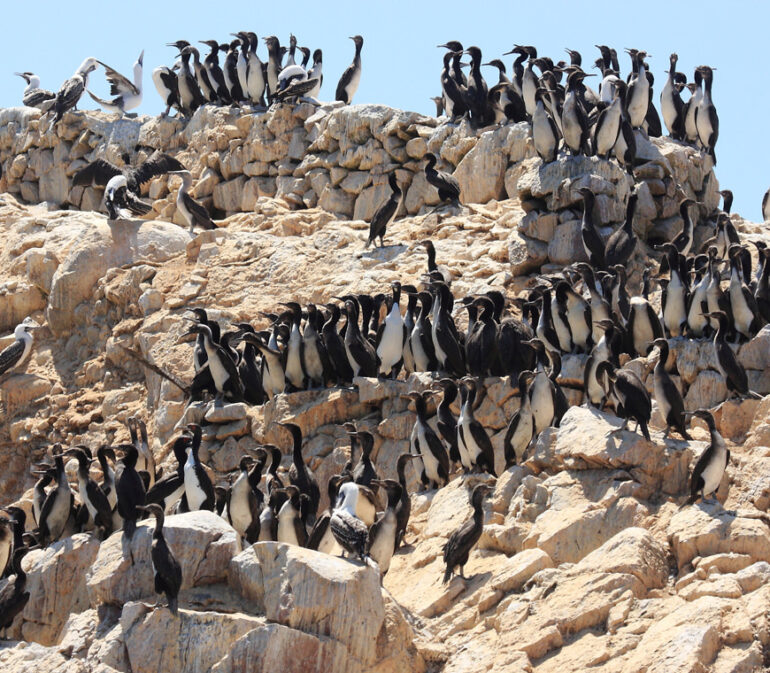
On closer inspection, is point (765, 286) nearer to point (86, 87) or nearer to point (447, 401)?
point (447, 401)

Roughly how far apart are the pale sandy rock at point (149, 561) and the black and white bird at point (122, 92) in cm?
2047

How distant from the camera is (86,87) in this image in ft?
105

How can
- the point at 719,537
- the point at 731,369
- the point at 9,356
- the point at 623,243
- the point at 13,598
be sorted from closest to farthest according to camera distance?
the point at 719,537
the point at 13,598
the point at 731,369
the point at 623,243
the point at 9,356

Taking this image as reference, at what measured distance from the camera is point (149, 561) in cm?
1220

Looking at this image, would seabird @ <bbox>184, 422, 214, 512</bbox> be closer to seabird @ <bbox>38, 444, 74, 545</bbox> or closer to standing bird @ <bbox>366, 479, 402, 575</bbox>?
seabird @ <bbox>38, 444, 74, 545</bbox>

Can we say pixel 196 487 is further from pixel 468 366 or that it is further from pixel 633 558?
pixel 633 558

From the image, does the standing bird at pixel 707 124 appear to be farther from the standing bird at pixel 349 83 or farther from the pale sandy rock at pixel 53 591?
the pale sandy rock at pixel 53 591

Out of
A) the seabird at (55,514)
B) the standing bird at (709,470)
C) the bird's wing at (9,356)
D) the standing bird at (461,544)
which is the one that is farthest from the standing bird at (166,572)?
the bird's wing at (9,356)

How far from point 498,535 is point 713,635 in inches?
137

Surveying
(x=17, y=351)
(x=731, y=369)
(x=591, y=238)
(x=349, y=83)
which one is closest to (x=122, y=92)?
(x=349, y=83)

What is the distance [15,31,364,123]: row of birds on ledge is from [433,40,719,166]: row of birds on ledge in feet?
10.8

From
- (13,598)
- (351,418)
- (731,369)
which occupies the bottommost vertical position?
(13,598)

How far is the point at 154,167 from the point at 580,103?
9.74 metres

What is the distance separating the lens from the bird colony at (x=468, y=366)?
1400 centimetres
